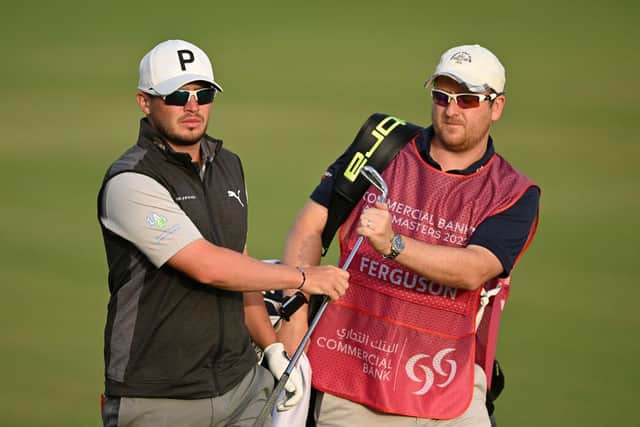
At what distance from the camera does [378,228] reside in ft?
17.7

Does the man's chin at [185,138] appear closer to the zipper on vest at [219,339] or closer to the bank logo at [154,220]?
the zipper on vest at [219,339]

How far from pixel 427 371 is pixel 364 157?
105cm

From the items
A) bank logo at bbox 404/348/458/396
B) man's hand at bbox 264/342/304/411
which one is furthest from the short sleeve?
bank logo at bbox 404/348/458/396

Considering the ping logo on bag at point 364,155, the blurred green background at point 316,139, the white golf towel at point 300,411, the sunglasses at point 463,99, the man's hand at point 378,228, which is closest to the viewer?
the man's hand at point 378,228

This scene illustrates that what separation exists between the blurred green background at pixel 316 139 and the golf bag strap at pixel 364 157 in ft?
9.38

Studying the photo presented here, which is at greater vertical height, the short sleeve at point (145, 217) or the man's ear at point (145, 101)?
the man's ear at point (145, 101)

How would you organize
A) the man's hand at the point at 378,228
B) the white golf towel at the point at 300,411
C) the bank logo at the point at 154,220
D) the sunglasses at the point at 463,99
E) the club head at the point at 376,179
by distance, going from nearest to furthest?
the bank logo at the point at 154,220 < the man's hand at the point at 378,228 < the club head at the point at 376,179 < the white golf towel at the point at 300,411 < the sunglasses at the point at 463,99

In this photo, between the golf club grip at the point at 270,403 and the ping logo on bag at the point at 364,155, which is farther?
the ping logo on bag at the point at 364,155

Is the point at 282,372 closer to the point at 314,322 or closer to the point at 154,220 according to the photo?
the point at 314,322

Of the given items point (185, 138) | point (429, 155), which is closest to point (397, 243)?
point (429, 155)

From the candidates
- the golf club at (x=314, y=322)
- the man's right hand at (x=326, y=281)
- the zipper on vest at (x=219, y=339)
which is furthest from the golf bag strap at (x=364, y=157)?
the zipper on vest at (x=219, y=339)

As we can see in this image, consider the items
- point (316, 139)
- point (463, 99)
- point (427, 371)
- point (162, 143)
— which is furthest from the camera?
point (316, 139)

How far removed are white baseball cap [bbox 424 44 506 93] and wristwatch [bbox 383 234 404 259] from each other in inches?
36.8

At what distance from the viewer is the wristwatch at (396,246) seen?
17.9 feet
